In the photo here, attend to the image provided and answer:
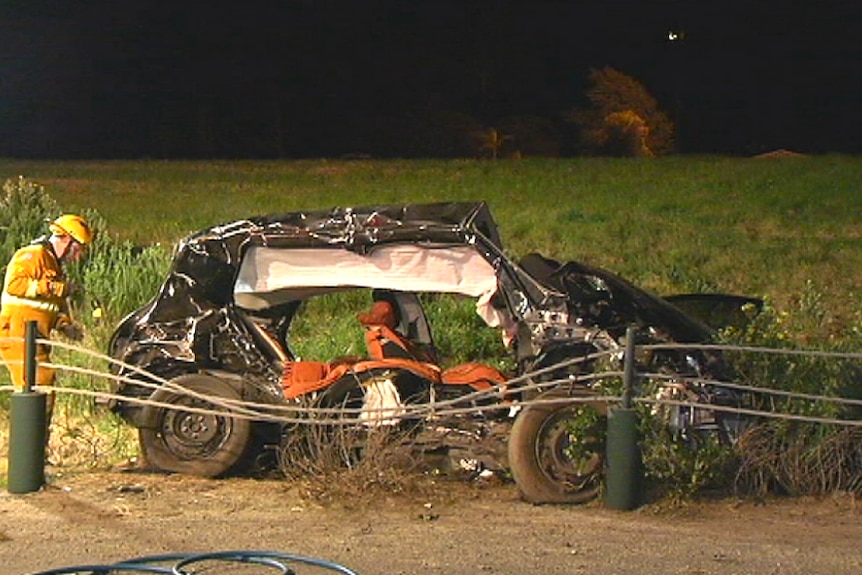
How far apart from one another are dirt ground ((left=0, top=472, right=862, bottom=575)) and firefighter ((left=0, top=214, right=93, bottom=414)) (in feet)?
4.55

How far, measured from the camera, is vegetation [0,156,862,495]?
9.18m

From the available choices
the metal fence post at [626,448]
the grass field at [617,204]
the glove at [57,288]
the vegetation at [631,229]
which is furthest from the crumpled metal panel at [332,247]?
the grass field at [617,204]

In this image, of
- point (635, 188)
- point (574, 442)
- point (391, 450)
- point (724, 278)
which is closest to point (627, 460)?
point (574, 442)

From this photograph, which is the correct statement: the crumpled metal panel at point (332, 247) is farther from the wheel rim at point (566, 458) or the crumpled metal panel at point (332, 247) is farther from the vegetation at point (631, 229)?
the vegetation at point (631, 229)

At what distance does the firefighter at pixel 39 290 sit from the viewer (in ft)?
34.1

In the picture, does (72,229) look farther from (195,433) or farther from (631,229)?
(631,229)

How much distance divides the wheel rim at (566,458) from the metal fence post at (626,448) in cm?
19

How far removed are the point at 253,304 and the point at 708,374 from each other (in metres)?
2.96

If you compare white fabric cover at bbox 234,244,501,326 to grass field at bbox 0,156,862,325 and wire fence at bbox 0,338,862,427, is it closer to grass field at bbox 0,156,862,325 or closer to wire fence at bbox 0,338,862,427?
wire fence at bbox 0,338,862,427

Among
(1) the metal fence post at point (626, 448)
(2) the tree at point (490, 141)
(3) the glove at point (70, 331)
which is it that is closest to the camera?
(1) the metal fence post at point (626, 448)

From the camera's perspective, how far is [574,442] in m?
8.66

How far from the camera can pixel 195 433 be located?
369 inches

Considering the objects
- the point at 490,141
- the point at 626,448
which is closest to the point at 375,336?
the point at 626,448

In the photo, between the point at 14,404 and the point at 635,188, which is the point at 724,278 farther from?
the point at 14,404
